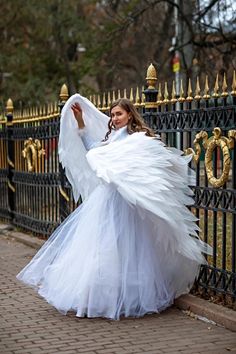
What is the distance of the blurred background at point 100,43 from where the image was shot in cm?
1642

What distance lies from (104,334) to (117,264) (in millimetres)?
685

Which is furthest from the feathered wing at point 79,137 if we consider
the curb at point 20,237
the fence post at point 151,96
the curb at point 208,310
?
the curb at point 20,237

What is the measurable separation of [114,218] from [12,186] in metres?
5.95

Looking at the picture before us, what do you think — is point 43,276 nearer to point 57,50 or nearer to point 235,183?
point 235,183

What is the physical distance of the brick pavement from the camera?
5414mm

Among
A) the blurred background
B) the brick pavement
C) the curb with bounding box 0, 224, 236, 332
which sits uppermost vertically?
the blurred background

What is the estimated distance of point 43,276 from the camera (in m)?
6.82

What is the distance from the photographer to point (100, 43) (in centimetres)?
1989

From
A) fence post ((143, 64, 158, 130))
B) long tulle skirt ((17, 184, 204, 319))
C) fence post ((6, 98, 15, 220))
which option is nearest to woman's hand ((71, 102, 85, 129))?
fence post ((143, 64, 158, 130))

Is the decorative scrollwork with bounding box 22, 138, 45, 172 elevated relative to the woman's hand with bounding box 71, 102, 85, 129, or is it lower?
lower

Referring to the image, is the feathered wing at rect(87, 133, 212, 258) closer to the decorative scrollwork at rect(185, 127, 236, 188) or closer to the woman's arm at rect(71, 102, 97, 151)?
the decorative scrollwork at rect(185, 127, 236, 188)

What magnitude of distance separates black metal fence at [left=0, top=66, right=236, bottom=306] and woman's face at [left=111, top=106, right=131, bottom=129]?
61cm

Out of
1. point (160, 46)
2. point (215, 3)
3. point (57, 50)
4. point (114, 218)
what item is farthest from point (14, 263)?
point (57, 50)

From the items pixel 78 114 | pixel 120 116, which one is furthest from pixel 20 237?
pixel 120 116
